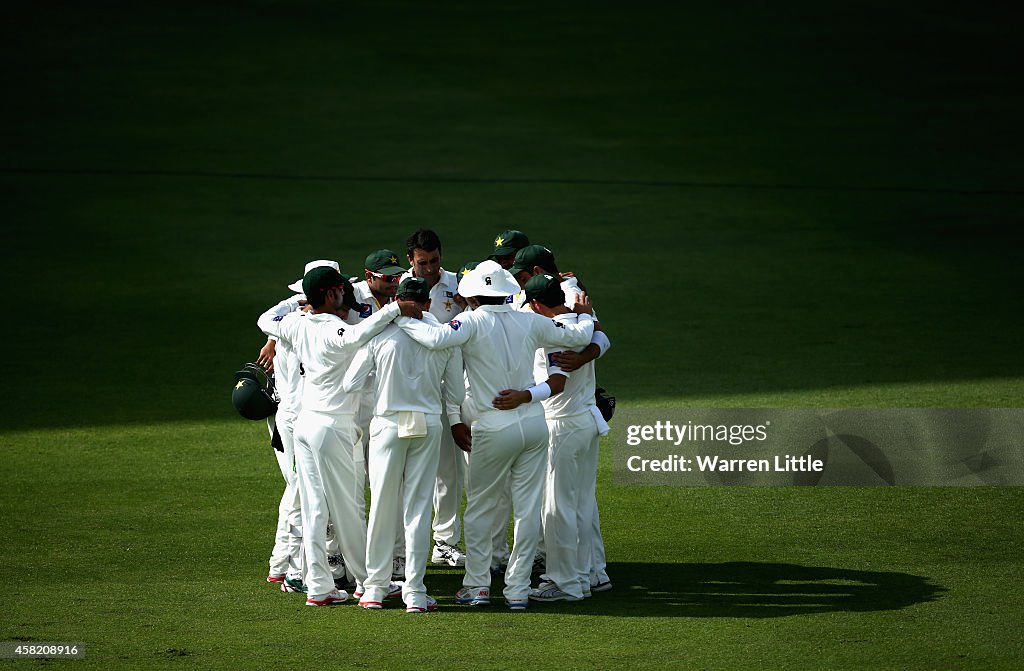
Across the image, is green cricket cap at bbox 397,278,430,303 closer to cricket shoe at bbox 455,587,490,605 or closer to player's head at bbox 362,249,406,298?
player's head at bbox 362,249,406,298

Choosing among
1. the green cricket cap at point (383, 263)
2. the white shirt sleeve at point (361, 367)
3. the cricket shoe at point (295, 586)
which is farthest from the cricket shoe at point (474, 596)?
the green cricket cap at point (383, 263)

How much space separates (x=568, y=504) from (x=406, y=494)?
0.91 meters

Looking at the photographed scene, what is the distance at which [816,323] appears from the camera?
14.4 meters

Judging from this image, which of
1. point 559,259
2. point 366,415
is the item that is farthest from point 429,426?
point 559,259

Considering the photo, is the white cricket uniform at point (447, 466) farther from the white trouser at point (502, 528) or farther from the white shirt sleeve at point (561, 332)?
the white shirt sleeve at point (561, 332)

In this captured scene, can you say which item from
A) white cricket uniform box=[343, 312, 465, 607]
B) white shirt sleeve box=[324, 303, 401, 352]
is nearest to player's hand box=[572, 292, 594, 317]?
white cricket uniform box=[343, 312, 465, 607]

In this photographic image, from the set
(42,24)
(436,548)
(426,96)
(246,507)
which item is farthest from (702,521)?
(42,24)

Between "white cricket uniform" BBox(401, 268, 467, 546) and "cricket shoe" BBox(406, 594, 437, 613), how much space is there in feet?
3.46

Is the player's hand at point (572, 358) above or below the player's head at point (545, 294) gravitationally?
below

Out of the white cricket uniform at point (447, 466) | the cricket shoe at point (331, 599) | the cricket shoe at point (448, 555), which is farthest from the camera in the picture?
the cricket shoe at point (448, 555)

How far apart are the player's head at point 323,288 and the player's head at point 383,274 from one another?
0.32m

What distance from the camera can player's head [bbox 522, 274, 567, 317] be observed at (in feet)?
24.8

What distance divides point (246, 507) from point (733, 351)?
19.1ft

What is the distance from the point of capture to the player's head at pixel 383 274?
25.3 ft
